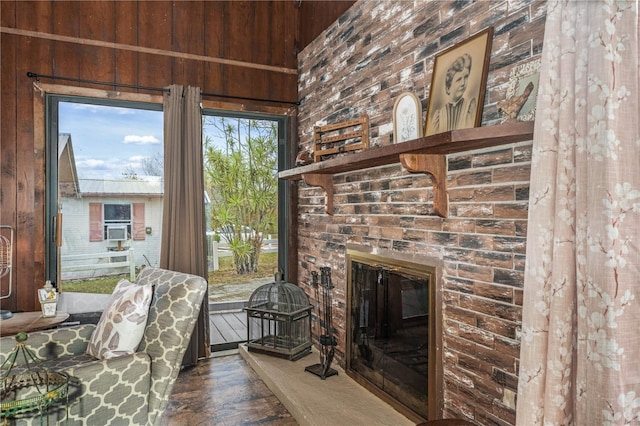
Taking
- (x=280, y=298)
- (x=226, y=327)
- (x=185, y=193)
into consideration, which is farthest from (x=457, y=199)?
(x=226, y=327)

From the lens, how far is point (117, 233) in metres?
3.42

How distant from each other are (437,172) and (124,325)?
1712 millimetres

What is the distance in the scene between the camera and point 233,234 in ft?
12.3

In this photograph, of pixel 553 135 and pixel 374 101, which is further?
pixel 374 101

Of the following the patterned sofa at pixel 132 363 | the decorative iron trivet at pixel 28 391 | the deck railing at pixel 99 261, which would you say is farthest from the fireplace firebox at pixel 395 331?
the deck railing at pixel 99 261

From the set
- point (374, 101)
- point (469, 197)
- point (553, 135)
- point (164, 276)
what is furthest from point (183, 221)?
point (553, 135)

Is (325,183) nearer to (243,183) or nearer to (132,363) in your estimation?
(243,183)

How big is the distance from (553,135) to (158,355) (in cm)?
196

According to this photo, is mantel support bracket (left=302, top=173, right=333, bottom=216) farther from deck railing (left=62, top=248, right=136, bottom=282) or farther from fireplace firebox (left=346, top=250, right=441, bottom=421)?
deck railing (left=62, top=248, right=136, bottom=282)

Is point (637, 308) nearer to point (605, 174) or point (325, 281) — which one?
point (605, 174)

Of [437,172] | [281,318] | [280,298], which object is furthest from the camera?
[280,298]

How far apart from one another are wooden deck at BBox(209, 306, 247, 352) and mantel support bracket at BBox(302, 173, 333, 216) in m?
1.41

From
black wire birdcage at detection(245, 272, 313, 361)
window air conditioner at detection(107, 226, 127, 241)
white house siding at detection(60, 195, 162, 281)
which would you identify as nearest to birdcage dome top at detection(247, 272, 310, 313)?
black wire birdcage at detection(245, 272, 313, 361)

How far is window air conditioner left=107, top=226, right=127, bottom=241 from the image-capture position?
3.41 meters
